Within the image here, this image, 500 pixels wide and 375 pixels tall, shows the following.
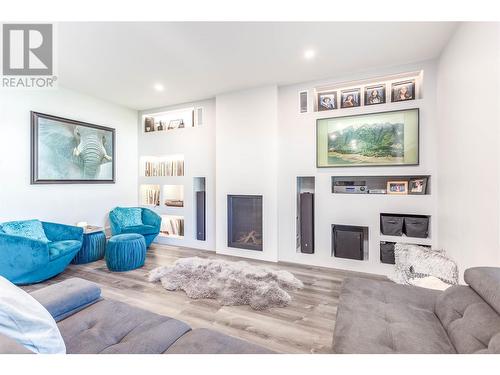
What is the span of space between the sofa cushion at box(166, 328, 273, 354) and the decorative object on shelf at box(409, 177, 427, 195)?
115 inches

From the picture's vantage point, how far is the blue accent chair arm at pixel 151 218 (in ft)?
14.0

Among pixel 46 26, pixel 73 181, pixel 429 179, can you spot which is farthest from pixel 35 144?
pixel 429 179

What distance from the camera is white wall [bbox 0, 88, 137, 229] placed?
3.09 metres

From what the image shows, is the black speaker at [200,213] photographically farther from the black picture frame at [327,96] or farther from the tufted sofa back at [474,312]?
the tufted sofa back at [474,312]

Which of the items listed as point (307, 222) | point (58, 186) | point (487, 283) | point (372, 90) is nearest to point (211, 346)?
point (487, 283)

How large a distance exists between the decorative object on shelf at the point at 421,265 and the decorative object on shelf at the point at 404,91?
188 cm

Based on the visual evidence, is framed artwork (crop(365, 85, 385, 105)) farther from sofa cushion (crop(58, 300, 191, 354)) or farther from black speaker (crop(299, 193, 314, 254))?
sofa cushion (crop(58, 300, 191, 354))

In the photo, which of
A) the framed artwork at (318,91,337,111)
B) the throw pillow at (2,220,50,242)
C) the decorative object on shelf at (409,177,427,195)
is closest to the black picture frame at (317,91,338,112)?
the framed artwork at (318,91,337,111)

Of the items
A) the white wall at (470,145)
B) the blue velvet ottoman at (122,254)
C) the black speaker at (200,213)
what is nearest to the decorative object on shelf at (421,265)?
the white wall at (470,145)

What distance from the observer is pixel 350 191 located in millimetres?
3289

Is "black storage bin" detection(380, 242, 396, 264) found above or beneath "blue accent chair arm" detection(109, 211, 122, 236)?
beneath
